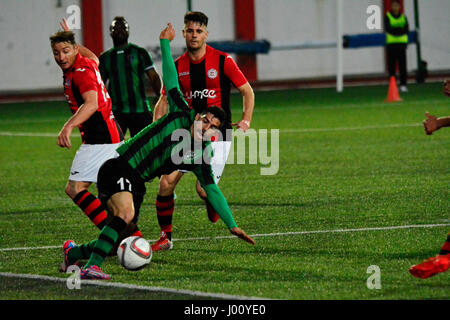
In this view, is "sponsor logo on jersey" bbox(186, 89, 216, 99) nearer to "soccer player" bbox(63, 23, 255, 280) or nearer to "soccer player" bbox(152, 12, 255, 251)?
"soccer player" bbox(152, 12, 255, 251)

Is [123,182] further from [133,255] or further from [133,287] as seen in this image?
[133,287]

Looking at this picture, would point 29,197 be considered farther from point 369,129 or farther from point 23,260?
point 369,129

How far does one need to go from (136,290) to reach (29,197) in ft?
16.8

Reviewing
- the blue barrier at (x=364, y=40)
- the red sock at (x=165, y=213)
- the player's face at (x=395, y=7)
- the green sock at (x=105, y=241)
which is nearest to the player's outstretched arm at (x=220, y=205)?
the green sock at (x=105, y=241)

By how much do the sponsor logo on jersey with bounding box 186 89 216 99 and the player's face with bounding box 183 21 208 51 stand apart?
15.2 inches

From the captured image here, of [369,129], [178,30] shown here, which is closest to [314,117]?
[369,129]

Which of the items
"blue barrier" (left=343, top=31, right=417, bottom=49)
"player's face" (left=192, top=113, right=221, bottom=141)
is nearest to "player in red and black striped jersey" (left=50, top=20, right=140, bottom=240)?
"player's face" (left=192, top=113, right=221, bottom=141)

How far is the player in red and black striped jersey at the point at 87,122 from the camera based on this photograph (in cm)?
749

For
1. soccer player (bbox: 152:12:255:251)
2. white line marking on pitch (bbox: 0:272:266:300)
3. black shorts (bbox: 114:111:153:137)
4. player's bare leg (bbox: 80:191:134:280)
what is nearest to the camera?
white line marking on pitch (bbox: 0:272:266:300)

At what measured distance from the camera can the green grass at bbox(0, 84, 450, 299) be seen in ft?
21.8

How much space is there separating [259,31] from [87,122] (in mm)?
26325

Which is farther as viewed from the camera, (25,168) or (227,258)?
(25,168)

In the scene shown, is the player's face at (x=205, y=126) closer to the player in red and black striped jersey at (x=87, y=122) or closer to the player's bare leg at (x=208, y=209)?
the player in red and black striped jersey at (x=87, y=122)

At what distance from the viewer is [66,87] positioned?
25.2ft
